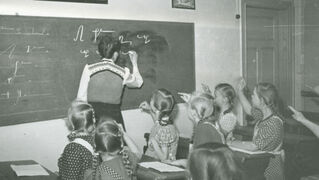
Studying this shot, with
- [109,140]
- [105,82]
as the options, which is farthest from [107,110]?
[109,140]

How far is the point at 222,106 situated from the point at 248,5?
2395mm

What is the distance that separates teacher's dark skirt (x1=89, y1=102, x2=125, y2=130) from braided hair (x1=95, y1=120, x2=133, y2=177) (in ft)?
4.83

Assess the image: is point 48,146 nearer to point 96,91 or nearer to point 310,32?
point 96,91

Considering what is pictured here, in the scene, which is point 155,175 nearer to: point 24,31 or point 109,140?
point 109,140

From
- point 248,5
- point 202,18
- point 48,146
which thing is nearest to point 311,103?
point 248,5

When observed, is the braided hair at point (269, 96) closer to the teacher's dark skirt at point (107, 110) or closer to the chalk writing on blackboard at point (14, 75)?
the teacher's dark skirt at point (107, 110)

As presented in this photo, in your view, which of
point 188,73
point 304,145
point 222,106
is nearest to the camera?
point 222,106

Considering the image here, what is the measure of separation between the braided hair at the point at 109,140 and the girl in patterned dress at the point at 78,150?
27 centimetres

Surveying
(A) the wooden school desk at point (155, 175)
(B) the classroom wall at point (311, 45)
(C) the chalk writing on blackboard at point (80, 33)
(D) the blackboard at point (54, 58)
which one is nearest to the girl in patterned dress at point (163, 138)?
(A) the wooden school desk at point (155, 175)

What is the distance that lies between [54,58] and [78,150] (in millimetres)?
1509

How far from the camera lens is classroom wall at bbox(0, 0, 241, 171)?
3.63 m

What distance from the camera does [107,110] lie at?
3877 millimetres

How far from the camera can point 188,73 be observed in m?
5.00

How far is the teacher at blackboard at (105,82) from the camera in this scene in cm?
379
